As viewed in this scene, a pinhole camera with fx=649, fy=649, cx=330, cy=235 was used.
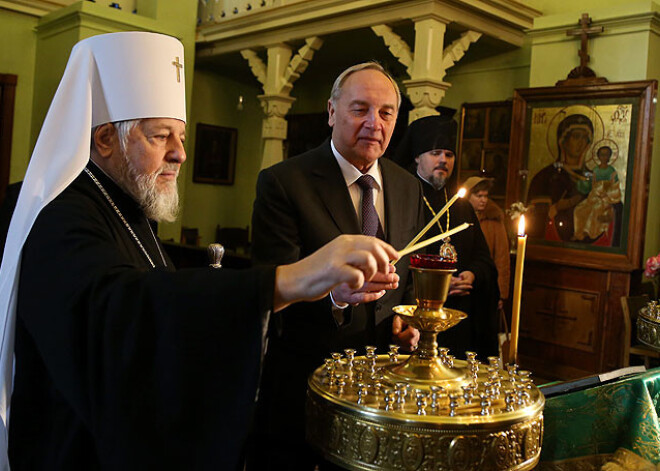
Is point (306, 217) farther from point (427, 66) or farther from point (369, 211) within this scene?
point (427, 66)

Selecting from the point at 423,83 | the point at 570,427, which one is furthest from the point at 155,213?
the point at 423,83

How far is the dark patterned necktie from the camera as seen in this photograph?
8.32 ft

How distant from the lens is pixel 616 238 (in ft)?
20.7

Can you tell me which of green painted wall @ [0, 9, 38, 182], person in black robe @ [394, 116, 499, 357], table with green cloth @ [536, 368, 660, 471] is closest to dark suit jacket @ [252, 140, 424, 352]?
table with green cloth @ [536, 368, 660, 471]

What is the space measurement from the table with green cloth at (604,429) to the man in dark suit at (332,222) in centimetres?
55

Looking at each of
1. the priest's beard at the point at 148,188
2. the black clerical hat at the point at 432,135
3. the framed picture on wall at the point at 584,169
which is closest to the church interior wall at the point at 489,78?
the framed picture on wall at the point at 584,169

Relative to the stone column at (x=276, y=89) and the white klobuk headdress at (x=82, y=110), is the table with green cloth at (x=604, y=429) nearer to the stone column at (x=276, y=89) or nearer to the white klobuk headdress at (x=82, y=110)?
the white klobuk headdress at (x=82, y=110)

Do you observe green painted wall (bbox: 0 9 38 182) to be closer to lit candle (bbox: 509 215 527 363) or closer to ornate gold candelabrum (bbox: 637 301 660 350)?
ornate gold candelabrum (bbox: 637 301 660 350)

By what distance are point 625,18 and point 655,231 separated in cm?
227

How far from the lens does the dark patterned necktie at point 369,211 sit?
→ 2537mm

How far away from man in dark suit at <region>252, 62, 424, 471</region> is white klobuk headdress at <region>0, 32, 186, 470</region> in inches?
24.8

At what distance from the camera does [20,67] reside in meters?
9.74

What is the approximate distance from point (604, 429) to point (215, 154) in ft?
35.3


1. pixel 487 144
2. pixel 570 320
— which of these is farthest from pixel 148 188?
pixel 487 144
